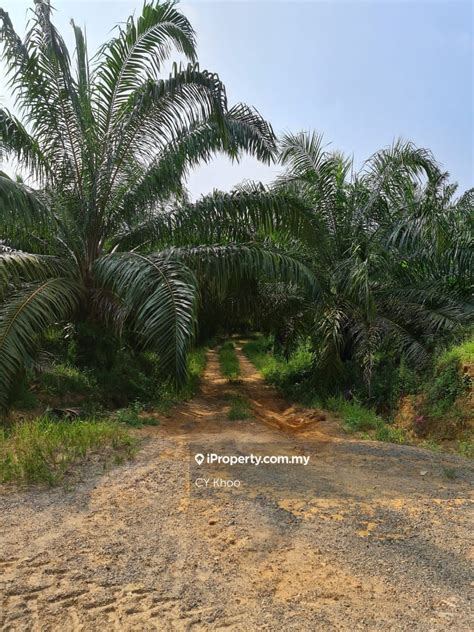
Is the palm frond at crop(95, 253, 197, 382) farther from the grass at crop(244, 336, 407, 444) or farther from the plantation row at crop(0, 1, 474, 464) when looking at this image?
the grass at crop(244, 336, 407, 444)

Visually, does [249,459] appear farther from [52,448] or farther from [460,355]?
[460,355]

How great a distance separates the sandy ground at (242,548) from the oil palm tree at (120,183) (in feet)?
9.98

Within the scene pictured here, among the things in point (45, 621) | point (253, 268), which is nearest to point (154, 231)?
point (253, 268)

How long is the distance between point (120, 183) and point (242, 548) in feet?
21.8

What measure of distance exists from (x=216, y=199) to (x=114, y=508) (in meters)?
5.62

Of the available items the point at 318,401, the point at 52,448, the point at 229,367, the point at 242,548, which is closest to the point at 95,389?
the point at 52,448

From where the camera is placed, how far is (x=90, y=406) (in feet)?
22.1

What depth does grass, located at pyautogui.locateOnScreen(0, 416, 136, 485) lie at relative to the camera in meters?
3.90

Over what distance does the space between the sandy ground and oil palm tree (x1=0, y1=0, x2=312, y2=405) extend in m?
3.04

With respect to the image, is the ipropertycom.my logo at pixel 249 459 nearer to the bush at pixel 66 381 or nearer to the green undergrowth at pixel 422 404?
the green undergrowth at pixel 422 404

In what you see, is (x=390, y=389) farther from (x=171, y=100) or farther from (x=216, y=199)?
(x=171, y=100)

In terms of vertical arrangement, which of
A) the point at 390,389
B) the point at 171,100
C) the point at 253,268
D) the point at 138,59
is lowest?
the point at 390,389

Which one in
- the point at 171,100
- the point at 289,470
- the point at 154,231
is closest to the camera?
the point at 289,470

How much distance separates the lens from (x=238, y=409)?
7445 millimetres
